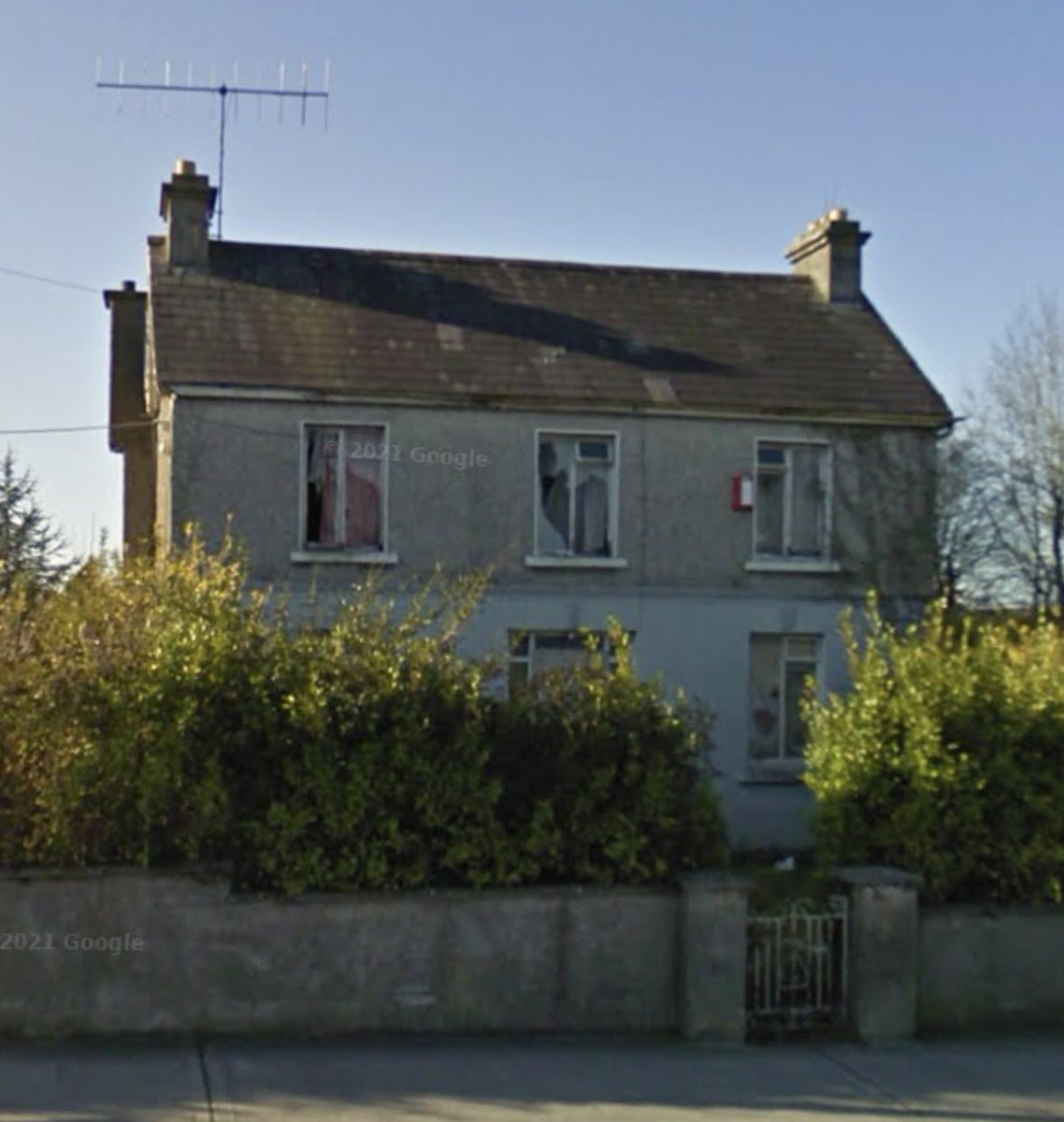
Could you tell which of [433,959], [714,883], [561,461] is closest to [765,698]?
[561,461]

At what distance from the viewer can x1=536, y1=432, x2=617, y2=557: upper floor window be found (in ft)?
65.8

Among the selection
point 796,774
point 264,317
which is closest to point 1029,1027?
point 796,774

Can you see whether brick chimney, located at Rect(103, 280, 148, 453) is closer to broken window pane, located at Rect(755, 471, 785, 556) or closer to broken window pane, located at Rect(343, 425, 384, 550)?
broken window pane, located at Rect(343, 425, 384, 550)

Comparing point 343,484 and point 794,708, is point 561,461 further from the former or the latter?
point 794,708

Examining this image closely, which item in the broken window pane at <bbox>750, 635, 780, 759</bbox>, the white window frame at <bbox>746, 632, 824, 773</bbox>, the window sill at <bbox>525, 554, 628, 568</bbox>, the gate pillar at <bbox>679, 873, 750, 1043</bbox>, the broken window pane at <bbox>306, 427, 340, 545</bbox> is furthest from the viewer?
the broken window pane at <bbox>750, 635, 780, 759</bbox>

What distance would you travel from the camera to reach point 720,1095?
8922 millimetres

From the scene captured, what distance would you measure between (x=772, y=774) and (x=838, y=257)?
7.58m

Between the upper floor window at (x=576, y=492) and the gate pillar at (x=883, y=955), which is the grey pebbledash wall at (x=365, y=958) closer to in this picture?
the gate pillar at (x=883, y=955)

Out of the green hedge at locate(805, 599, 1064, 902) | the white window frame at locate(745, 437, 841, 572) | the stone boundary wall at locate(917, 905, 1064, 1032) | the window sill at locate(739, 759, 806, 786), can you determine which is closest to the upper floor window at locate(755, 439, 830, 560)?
the white window frame at locate(745, 437, 841, 572)

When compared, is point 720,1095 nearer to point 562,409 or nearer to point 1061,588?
point 562,409

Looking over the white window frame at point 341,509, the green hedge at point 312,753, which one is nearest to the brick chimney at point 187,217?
the white window frame at point 341,509

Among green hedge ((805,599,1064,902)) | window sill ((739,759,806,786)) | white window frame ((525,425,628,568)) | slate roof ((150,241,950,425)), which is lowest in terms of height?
window sill ((739,759,806,786))

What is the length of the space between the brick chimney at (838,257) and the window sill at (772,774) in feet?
22.2

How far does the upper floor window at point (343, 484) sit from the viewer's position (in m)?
19.5
